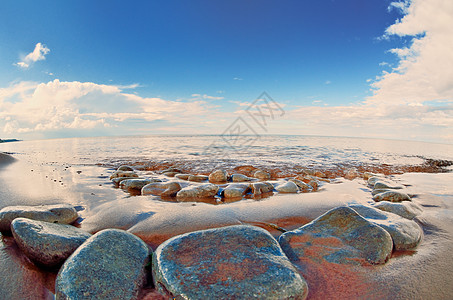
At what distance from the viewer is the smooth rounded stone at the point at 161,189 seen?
5812 mm

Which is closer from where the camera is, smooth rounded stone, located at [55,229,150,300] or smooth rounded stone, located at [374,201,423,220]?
smooth rounded stone, located at [55,229,150,300]

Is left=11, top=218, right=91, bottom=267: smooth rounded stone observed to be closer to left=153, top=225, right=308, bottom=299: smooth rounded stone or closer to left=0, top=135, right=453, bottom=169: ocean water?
left=153, top=225, right=308, bottom=299: smooth rounded stone

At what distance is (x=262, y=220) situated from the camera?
4.07 m

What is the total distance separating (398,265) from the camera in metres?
2.65

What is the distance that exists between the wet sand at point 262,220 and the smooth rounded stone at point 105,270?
26 centimetres

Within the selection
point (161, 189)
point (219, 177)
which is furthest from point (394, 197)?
point (161, 189)

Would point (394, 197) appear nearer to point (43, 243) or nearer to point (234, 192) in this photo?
point (234, 192)

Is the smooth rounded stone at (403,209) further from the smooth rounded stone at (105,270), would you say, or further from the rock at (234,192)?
the smooth rounded stone at (105,270)

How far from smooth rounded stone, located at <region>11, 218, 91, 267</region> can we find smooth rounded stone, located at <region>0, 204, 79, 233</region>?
810 millimetres

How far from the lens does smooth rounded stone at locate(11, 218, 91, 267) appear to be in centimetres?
246

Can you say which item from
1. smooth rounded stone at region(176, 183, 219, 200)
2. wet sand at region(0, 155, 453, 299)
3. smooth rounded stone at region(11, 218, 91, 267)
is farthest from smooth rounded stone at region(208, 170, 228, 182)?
smooth rounded stone at region(11, 218, 91, 267)

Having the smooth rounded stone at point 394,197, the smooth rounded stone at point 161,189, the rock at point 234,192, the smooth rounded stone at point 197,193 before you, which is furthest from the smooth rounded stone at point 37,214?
the smooth rounded stone at point 394,197

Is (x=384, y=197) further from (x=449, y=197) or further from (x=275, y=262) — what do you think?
(x=275, y=262)

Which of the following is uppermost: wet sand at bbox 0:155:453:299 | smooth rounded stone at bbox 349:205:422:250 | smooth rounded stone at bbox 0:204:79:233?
smooth rounded stone at bbox 0:204:79:233
